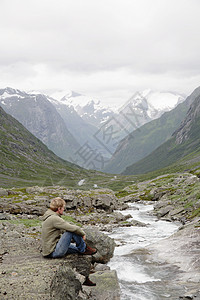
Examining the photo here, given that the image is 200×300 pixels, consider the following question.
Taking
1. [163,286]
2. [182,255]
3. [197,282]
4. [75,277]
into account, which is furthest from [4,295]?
[182,255]

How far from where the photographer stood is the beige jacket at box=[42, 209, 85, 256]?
47.6 feet

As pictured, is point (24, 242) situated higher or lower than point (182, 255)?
higher

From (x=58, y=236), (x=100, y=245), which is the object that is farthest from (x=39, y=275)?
(x=100, y=245)

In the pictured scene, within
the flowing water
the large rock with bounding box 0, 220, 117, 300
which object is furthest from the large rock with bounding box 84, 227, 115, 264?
the large rock with bounding box 0, 220, 117, 300

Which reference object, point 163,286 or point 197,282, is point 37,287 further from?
point 197,282

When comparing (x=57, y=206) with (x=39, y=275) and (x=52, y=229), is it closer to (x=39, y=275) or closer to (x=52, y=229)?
(x=52, y=229)

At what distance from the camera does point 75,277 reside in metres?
13.3

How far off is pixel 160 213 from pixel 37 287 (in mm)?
56914

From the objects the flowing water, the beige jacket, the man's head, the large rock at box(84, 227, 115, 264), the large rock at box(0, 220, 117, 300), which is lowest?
the flowing water

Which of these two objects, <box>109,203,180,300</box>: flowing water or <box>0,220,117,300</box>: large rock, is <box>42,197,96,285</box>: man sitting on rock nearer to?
<box>0,220,117,300</box>: large rock

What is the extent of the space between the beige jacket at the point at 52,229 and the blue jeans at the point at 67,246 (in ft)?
1.10

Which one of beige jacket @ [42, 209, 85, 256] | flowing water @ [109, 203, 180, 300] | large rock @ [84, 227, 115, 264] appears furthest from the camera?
large rock @ [84, 227, 115, 264]

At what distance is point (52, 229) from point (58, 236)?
67cm

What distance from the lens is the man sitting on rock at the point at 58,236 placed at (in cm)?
1460
